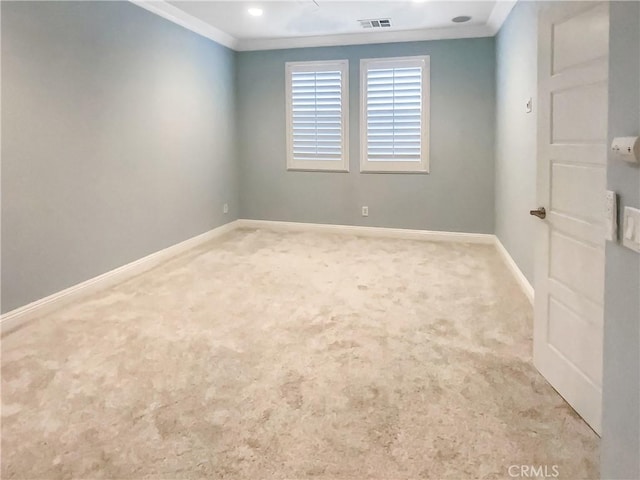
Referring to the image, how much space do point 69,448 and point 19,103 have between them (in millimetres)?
2471

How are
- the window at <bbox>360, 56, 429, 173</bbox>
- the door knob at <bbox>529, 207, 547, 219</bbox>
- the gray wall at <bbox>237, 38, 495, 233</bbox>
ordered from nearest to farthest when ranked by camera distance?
the door knob at <bbox>529, 207, 547, 219</bbox>
the gray wall at <bbox>237, 38, 495, 233</bbox>
the window at <bbox>360, 56, 429, 173</bbox>

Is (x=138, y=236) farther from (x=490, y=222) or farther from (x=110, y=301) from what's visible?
(x=490, y=222)

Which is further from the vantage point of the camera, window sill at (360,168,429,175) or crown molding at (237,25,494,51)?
window sill at (360,168,429,175)

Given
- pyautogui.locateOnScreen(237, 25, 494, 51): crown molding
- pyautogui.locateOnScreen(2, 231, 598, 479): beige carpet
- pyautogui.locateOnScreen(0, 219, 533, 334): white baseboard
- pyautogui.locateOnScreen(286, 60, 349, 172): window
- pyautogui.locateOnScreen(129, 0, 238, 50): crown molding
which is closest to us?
pyautogui.locateOnScreen(2, 231, 598, 479): beige carpet

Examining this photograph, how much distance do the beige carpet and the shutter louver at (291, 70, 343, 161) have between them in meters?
2.72

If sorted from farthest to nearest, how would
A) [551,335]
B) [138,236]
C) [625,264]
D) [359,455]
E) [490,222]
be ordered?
[490,222]
[138,236]
[551,335]
[359,455]
[625,264]

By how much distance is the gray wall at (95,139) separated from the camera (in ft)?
11.3

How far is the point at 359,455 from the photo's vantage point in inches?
79.7

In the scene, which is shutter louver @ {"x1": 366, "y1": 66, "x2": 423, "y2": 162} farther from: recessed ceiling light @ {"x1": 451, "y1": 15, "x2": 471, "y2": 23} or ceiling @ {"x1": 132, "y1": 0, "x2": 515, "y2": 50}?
recessed ceiling light @ {"x1": 451, "y1": 15, "x2": 471, "y2": 23}

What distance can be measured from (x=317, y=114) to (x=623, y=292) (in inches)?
220

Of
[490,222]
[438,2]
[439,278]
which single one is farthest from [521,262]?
[438,2]

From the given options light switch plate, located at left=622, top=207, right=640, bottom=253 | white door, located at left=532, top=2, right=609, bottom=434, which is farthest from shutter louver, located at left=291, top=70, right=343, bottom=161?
light switch plate, located at left=622, top=207, right=640, bottom=253

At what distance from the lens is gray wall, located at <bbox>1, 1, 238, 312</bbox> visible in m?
3.44

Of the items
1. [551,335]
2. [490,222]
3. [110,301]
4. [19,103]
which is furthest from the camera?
[490,222]
